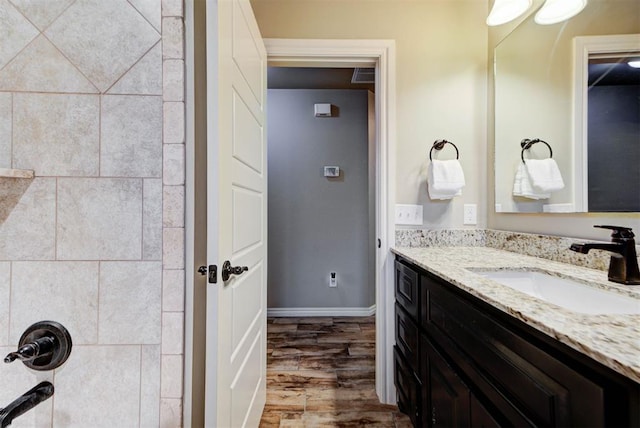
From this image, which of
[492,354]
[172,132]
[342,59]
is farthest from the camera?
[342,59]

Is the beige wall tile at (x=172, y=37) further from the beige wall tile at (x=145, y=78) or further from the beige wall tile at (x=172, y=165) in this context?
the beige wall tile at (x=172, y=165)

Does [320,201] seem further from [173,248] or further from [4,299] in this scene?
[4,299]

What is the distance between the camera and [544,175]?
133 centimetres

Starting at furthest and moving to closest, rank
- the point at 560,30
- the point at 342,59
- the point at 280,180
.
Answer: the point at 280,180, the point at 342,59, the point at 560,30

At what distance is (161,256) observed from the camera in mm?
889

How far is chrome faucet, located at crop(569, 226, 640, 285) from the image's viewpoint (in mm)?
835

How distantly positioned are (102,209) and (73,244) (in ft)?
0.45

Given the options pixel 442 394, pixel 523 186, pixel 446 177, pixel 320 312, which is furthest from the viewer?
pixel 320 312

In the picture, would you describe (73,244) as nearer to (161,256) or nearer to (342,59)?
(161,256)

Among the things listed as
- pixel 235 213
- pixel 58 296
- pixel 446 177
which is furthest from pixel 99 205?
pixel 446 177

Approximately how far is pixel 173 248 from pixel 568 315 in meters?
1.00

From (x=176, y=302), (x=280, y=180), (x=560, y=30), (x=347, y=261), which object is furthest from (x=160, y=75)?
(x=347, y=261)

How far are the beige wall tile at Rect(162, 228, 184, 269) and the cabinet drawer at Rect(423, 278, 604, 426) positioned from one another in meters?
0.86

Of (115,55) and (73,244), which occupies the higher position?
(115,55)
